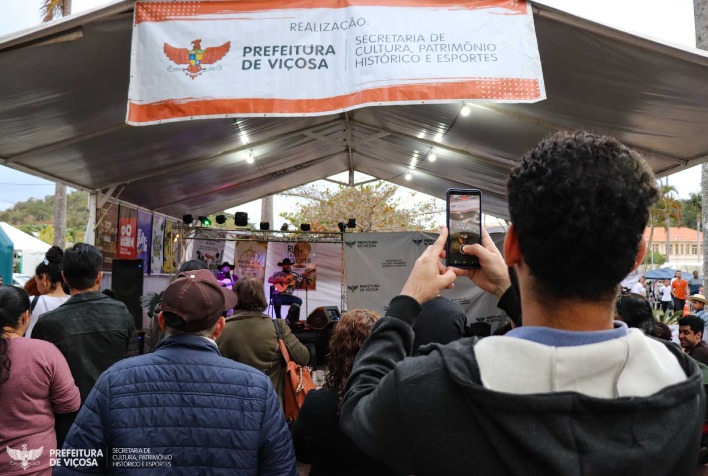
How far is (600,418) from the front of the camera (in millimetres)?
824

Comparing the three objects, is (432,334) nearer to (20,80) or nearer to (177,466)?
(177,466)

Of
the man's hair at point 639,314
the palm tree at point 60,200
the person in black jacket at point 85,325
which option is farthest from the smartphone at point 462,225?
the palm tree at point 60,200

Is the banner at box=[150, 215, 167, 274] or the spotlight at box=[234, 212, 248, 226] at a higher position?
the spotlight at box=[234, 212, 248, 226]

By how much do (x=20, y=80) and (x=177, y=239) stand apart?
Answer: 27.9 feet

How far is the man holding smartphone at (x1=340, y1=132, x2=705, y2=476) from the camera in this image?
814mm

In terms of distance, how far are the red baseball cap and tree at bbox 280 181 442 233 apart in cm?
2016

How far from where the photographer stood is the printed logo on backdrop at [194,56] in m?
4.09

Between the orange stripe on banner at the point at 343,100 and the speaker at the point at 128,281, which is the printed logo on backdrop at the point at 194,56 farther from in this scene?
the speaker at the point at 128,281

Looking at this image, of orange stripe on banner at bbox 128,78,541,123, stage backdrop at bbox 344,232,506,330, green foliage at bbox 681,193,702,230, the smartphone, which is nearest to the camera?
the smartphone

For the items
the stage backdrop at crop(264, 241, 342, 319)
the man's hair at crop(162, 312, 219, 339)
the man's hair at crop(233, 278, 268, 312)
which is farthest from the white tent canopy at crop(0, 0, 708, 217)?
the man's hair at crop(162, 312, 219, 339)

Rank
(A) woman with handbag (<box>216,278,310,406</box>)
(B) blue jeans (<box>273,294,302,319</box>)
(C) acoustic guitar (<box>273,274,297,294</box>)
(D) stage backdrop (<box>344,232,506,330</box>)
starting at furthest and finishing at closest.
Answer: (C) acoustic guitar (<box>273,274,297,294</box>) < (B) blue jeans (<box>273,294,302,319</box>) < (D) stage backdrop (<box>344,232,506,330</box>) < (A) woman with handbag (<box>216,278,310,406</box>)

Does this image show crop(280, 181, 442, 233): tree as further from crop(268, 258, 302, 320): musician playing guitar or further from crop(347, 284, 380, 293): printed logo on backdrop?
crop(347, 284, 380, 293): printed logo on backdrop

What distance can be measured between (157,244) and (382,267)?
5.40 m

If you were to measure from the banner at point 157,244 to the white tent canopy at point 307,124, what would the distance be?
419 millimetres
